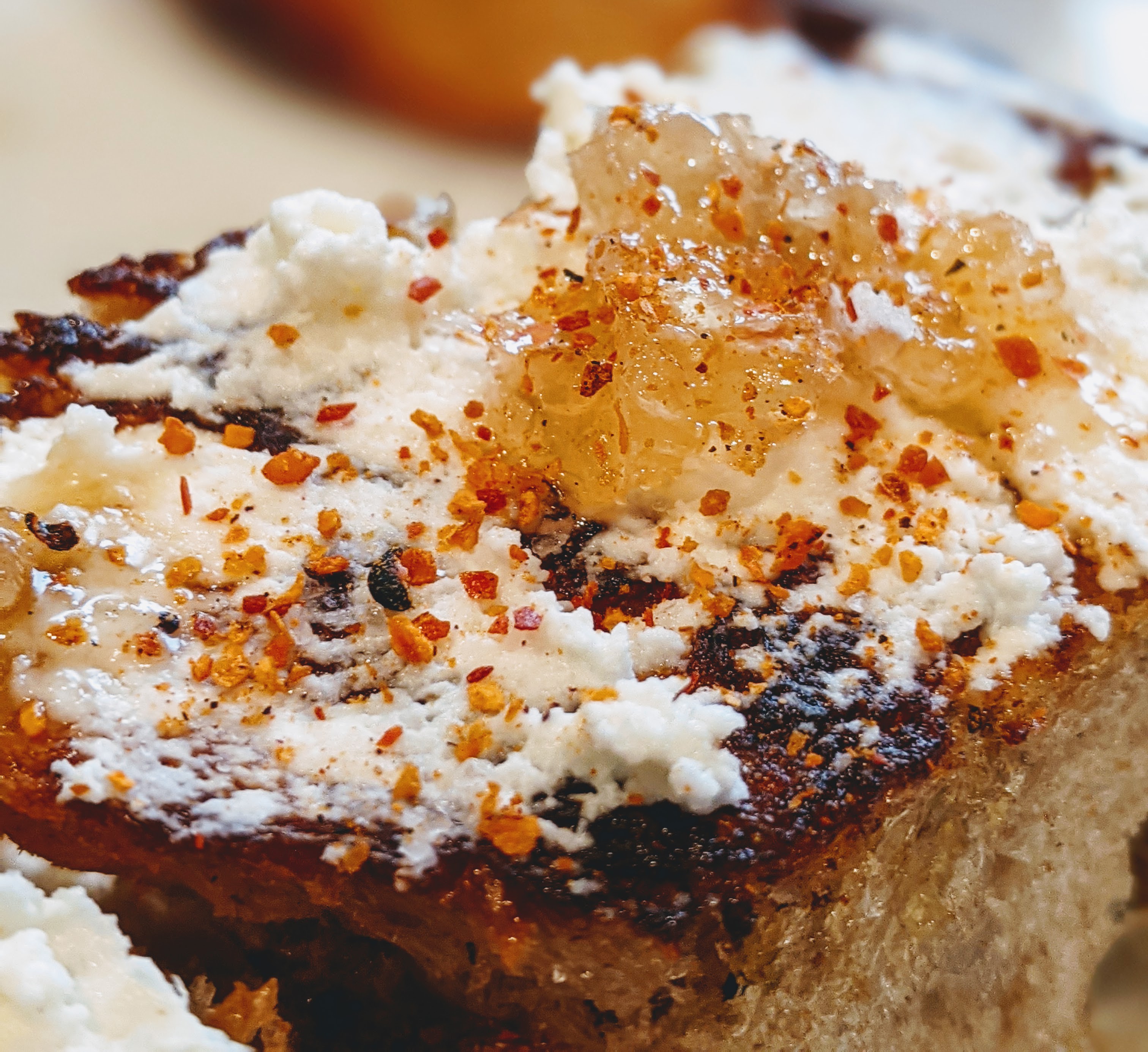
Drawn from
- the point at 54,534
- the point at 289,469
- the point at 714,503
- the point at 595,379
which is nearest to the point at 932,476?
the point at 714,503

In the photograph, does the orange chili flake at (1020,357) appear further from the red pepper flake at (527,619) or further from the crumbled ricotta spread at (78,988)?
the crumbled ricotta spread at (78,988)

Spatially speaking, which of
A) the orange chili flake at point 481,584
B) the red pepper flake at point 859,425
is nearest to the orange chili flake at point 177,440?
the orange chili flake at point 481,584

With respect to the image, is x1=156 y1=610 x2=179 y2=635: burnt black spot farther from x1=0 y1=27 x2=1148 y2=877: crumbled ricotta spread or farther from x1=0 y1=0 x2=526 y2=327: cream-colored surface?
x1=0 y1=0 x2=526 y2=327: cream-colored surface

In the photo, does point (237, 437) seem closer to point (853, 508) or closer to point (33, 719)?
point (33, 719)

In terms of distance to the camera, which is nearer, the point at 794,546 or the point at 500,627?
the point at 500,627

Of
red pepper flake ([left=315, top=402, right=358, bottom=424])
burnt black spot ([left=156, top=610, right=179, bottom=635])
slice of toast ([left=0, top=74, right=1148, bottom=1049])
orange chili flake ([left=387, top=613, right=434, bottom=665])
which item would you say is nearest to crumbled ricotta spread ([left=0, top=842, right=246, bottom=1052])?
slice of toast ([left=0, top=74, right=1148, bottom=1049])

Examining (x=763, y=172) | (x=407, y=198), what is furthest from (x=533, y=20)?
(x=763, y=172)
